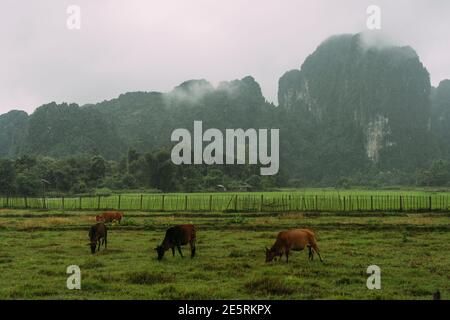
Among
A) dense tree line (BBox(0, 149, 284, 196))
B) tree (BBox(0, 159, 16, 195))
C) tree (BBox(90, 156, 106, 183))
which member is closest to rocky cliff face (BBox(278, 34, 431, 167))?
dense tree line (BBox(0, 149, 284, 196))

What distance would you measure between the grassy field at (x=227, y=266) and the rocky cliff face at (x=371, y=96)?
129 meters

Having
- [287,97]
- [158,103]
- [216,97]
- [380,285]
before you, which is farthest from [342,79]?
[380,285]

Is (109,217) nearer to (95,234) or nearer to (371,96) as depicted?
(95,234)

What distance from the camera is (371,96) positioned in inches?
5960

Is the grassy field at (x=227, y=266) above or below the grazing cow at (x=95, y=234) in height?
below

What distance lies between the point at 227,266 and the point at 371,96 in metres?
148

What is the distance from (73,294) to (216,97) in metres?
149

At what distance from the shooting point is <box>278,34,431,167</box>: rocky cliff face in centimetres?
14450

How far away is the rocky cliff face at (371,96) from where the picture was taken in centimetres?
14450

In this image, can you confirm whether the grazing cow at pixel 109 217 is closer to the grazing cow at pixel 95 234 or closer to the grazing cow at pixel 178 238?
the grazing cow at pixel 95 234

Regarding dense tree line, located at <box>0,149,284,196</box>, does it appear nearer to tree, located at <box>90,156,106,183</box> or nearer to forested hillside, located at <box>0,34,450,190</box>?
tree, located at <box>90,156,106,183</box>

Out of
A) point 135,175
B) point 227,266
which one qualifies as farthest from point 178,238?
point 135,175

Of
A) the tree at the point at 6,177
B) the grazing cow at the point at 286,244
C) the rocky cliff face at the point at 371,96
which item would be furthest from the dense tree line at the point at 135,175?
the rocky cliff face at the point at 371,96

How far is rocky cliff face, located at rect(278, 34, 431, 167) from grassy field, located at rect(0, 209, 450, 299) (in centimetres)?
12910
